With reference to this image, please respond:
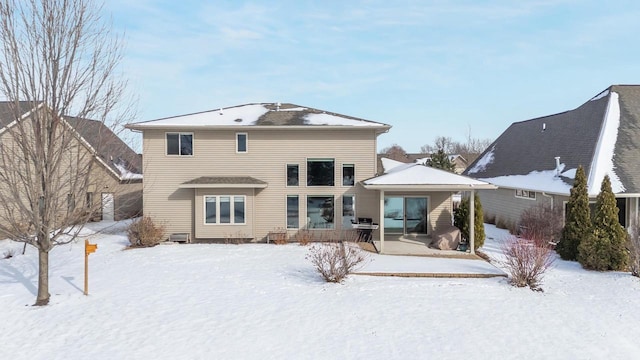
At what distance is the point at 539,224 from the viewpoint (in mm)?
15953

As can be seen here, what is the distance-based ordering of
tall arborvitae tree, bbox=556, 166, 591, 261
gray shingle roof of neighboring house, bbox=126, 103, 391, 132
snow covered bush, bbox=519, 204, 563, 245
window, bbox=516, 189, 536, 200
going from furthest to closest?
window, bbox=516, 189, 536, 200 → gray shingle roof of neighboring house, bbox=126, 103, 391, 132 → snow covered bush, bbox=519, 204, 563, 245 → tall arborvitae tree, bbox=556, 166, 591, 261

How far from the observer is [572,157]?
704 inches

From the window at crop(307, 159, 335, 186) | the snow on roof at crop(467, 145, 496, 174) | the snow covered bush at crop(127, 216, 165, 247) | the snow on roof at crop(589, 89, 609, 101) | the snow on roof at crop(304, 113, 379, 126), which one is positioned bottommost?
Answer: the snow covered bush at crop(127, 216, 165, 247)

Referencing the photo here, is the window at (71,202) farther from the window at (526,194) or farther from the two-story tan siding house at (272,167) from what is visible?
the window at (526,194)

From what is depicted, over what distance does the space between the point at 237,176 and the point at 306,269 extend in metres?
6.81

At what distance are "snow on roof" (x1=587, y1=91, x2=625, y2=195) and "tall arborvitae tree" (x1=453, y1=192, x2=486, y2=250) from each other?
4484mm

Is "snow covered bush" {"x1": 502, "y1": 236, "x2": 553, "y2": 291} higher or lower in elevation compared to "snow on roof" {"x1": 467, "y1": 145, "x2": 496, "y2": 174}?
lower

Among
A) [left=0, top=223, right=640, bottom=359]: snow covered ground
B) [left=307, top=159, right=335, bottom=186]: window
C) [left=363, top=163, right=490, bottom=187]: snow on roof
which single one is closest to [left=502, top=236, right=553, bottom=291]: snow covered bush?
[left=0, top=223, right=640, bottom=359]: snow covered ground

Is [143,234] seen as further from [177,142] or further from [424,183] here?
[424,183]

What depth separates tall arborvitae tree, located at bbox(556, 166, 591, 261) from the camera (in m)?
13.1

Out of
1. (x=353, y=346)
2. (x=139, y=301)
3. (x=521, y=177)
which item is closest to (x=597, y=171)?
(x=521, y=177)

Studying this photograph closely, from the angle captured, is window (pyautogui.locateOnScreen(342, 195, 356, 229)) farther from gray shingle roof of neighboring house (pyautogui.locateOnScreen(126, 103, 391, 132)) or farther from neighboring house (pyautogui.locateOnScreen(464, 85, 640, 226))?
neighboring house (pyautogui.locateOnScreen(464, 85, 640, 226))

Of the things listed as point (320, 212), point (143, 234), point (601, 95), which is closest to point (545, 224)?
point (601, 95)

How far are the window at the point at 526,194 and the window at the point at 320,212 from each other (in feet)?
34.7
